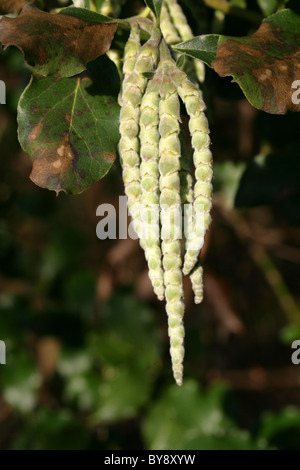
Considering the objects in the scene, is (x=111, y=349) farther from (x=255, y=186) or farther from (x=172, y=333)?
(x=172, y=333)

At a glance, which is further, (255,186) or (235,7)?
(255,186)

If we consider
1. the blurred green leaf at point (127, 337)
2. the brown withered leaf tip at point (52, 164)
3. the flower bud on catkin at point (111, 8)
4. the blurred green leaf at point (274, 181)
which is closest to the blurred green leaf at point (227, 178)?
the blurred green leaf at point (274, 181)

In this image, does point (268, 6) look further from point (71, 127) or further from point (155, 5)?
point (71, 127)

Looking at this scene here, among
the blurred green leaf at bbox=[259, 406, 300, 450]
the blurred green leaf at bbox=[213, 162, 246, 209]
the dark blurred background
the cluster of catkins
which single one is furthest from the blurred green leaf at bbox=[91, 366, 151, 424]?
the cluster of catkins

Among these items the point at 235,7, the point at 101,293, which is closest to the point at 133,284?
the point at 101,293

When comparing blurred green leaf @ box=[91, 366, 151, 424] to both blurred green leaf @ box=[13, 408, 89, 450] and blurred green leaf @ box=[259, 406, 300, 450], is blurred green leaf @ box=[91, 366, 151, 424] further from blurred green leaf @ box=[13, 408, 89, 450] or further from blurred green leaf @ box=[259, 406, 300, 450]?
blurred green leaf @ box=[259, 406, 300, 450]

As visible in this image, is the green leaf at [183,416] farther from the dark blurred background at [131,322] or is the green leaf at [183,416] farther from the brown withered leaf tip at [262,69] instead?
the brown withered leaf tip at [262,69]
